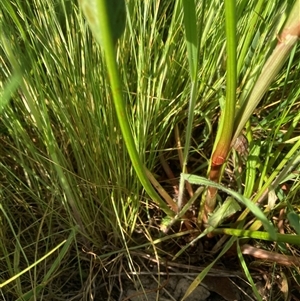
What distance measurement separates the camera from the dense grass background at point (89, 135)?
70 centimetres

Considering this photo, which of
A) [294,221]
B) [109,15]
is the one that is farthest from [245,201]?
[109,15]

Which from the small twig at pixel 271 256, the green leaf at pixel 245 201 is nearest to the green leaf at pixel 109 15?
the green leaf at pixel 245 201

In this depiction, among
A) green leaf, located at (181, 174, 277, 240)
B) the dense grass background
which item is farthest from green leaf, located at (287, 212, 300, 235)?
the dense grass background

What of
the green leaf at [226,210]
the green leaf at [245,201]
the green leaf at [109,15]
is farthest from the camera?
the green leaf at [226,210]

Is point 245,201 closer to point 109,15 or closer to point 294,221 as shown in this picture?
point 294,221

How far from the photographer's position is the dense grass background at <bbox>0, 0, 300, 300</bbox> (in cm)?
70

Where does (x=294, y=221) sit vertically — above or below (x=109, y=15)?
below

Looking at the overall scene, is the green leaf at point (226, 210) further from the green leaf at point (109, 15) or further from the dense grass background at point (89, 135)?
the green leaf at point (109, 15)

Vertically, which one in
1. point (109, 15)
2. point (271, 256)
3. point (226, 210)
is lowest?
point (271, 256)

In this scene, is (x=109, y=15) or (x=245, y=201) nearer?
(x=109, y=15)

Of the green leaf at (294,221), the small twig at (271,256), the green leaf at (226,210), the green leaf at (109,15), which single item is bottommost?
the small twig at (271,256)

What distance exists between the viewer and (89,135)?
72 cm

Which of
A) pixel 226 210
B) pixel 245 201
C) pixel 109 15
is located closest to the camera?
pixel 109 15

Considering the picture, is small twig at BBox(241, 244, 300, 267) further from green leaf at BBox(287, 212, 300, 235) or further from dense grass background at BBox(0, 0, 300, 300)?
green leaf at BBox(287, 212, 300, 235)
